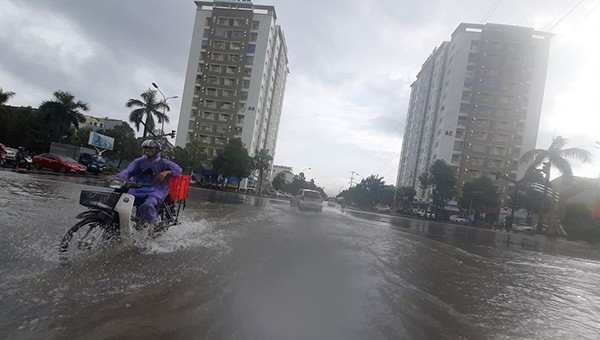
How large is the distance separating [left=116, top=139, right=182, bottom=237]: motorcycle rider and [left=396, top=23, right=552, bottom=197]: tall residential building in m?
69.1

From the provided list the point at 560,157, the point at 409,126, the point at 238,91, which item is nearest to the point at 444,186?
the point at 560,157

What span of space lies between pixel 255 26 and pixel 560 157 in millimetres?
56643

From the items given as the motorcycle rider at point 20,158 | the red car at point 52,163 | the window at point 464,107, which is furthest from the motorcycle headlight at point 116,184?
the window at point 464,107

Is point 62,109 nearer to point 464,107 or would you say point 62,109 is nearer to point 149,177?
point 149,177

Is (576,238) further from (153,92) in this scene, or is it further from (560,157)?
(153,92)

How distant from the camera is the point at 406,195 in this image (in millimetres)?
67938

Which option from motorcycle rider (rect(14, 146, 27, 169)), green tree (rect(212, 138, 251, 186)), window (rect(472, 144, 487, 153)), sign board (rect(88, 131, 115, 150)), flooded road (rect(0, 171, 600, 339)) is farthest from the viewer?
window (rect(472, 144, 487, 153))

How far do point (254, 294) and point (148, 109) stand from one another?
48.0 meters

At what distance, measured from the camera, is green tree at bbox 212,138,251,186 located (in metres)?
52.6

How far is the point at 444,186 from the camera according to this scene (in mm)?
52031

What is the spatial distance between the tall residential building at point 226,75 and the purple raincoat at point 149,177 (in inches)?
2461

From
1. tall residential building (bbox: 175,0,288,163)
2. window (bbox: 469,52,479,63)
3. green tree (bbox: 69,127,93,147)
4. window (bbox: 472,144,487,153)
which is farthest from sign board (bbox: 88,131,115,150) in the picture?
window (bbox: 469,52,479,63)

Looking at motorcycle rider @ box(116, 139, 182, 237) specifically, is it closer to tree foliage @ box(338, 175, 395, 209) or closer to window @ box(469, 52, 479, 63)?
tree foliage @ box(338, 175, 395, 209)

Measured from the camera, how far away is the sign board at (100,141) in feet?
135
